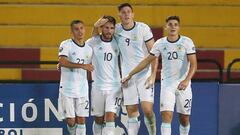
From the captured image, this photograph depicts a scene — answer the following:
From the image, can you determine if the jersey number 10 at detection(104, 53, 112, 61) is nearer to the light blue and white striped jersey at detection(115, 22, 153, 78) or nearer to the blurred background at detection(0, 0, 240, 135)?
the light blue and white striped jersey at detection(115, 22, 153, 78)

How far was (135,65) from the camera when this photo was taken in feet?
26.1

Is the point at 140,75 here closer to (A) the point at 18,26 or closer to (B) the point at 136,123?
(B) the point at 136,123

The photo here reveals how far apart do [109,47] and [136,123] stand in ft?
3.55

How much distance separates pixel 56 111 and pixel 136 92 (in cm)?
143

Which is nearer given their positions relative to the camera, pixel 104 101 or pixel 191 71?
pixel 191 71

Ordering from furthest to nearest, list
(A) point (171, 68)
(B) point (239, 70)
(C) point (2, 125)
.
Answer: (B) point (239, 70), (C) point (2, 125), (A) point (171, 68)

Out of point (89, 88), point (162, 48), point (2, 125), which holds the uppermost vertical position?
point (162, 48)

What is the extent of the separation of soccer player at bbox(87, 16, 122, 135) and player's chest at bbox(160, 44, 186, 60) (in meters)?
0.68

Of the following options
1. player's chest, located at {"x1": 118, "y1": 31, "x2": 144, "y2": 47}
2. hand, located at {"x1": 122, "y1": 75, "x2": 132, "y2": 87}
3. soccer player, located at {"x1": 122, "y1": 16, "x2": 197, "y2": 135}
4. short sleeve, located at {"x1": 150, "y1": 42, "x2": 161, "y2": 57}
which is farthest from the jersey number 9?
hand, located at {"x1": 122, "y1": 75, "x2": 132, "y2": 87}

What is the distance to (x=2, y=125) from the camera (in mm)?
8680

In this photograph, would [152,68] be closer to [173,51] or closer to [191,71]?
[173,51]

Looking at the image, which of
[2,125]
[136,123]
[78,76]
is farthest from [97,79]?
[2,125]

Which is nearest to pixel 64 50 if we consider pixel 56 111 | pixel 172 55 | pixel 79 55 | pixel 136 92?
pixel 79 55

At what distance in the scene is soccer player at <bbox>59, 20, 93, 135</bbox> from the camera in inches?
312
